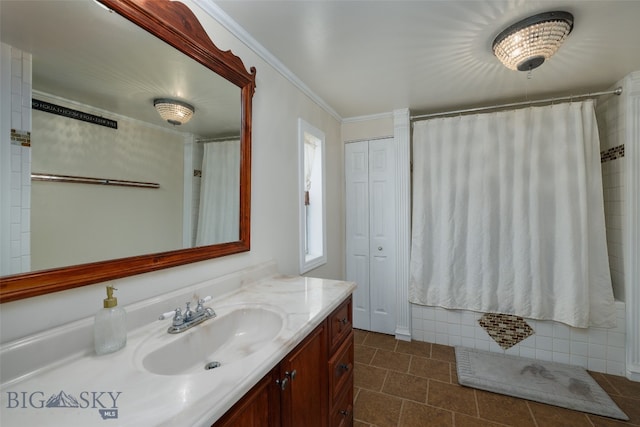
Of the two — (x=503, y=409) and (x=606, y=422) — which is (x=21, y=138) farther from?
(x=606, y=422)

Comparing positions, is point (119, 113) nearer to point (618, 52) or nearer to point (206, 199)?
point (206, 199)

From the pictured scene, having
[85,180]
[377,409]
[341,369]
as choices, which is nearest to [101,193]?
[85,180]

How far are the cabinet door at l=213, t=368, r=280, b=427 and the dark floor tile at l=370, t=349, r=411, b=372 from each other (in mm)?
1699

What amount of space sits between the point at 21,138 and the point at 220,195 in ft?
2.40

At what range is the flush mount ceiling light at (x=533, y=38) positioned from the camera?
1371 mm

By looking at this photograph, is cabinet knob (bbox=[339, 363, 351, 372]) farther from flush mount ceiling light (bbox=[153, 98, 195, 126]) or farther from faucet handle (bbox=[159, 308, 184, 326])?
flush mount ceiling light (bbox=[153, 98, 195, 126])

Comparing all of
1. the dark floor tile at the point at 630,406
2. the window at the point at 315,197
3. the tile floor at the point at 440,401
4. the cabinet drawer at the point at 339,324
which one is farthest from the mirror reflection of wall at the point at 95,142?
the dark floor tile at the point at 630,406

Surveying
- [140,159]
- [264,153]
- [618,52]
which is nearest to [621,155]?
[618,52]

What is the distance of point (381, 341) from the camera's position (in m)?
2.72

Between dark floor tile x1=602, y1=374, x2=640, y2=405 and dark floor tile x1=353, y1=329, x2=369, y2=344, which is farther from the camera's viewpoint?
dark floor tile x1=353, y1=329, x2=369, y2=344

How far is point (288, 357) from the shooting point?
3.07ft

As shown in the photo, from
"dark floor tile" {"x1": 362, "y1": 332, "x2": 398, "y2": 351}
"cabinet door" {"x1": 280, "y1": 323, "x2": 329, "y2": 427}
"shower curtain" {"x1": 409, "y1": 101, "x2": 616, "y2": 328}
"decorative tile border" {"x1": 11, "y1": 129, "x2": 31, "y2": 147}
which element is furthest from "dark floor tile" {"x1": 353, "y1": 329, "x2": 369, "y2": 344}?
"decorative tile border" {"x1": 11, "y1": 129, "x2": 31, "y2": 147}

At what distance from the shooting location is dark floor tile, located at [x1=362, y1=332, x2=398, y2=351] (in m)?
2.62

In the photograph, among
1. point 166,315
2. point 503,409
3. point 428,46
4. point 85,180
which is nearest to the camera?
point 85,180
